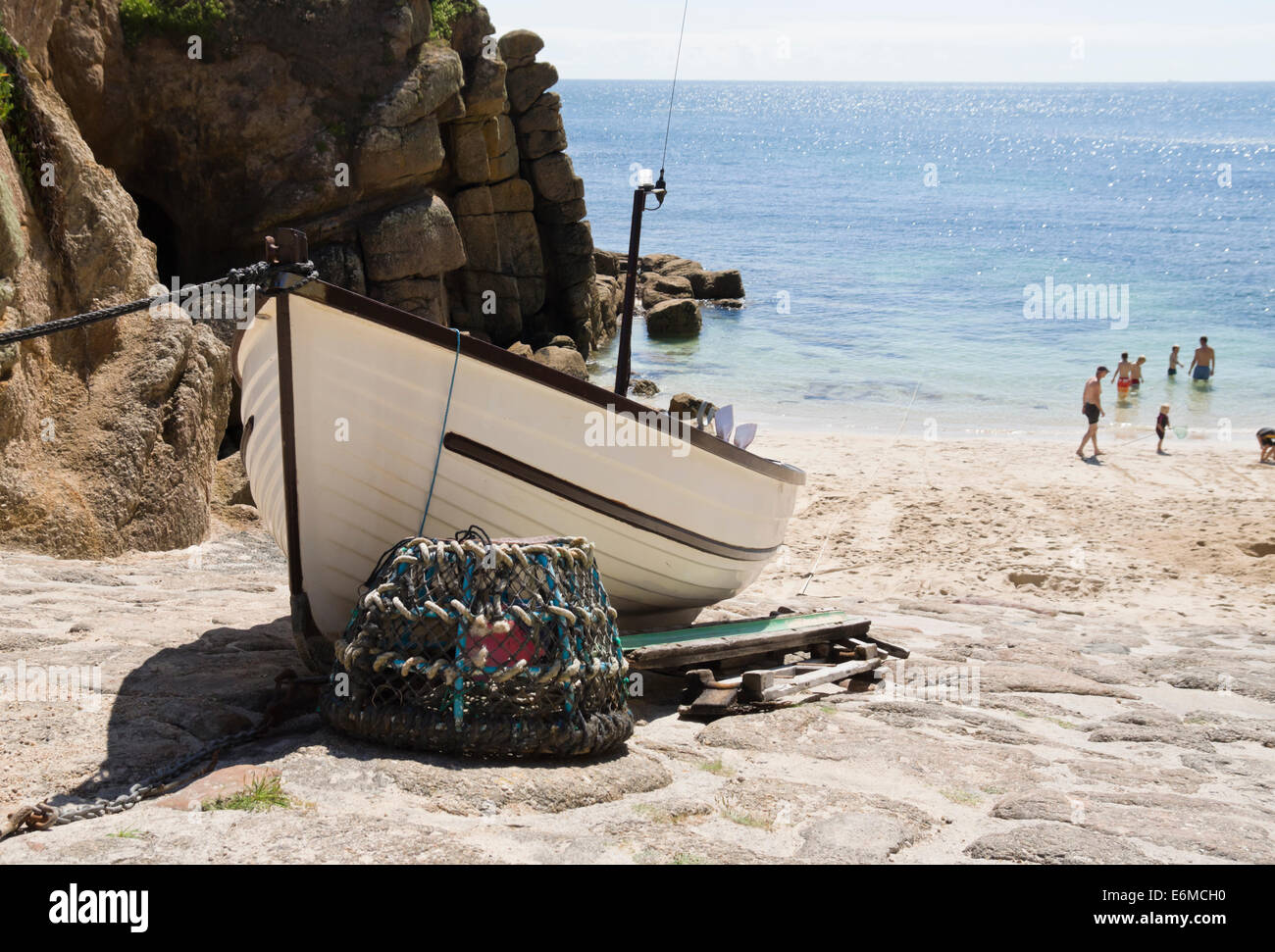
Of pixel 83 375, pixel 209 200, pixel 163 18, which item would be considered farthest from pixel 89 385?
pixel 163 18

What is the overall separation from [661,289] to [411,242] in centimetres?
1546

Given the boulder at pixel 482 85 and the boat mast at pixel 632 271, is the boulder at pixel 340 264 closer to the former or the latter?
the boulder at pixel 482 85

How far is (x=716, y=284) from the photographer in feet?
110

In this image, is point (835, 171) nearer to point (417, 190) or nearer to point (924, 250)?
point (924, 250)

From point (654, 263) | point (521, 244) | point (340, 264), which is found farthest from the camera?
point (654, 263)

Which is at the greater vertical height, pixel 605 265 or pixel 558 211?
pixel 558 211

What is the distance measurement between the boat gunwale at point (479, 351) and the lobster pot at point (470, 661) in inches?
43.8

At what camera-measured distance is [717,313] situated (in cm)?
3198

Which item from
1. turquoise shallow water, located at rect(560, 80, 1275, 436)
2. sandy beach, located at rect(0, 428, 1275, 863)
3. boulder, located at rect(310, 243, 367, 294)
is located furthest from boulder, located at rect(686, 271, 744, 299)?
sandy beach, located at rect(0, 428, 1275, 863)

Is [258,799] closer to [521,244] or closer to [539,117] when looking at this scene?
[521,244]

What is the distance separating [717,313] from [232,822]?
95.6 feet

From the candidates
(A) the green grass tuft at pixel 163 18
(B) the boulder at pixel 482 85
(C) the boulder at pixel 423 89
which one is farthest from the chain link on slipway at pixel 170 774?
(B) the boulder at pixel 482 85
